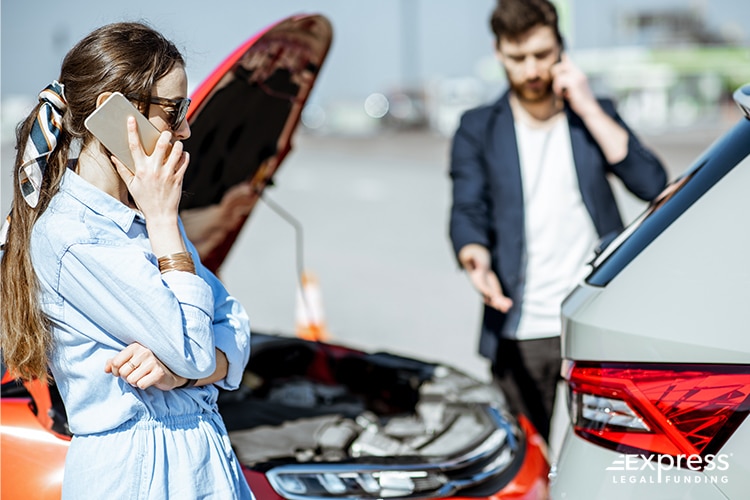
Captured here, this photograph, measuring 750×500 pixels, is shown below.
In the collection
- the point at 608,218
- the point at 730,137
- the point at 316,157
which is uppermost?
the point at 730,137

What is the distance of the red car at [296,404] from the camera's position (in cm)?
241

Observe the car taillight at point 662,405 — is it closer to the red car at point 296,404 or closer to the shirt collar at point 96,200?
the red car at point 296,404

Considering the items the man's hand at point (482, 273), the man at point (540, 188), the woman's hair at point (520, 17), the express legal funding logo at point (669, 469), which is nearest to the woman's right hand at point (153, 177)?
the express legal funding logo at point (669, 469)

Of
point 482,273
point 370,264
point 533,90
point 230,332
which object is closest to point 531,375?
point 482,273

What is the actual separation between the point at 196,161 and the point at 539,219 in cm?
135

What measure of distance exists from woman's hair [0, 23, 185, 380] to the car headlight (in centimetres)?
88

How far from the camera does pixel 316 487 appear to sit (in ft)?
8.11

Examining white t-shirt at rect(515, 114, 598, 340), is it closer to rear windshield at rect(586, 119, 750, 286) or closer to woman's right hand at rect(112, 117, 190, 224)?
rear windshield at rect(586, 119, 750, 286)

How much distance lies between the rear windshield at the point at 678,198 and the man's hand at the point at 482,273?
0.77 m

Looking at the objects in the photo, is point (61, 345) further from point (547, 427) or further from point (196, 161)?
point (547, 427)

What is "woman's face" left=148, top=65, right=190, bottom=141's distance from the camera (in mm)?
1807

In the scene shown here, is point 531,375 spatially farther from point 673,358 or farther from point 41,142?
point 41,142

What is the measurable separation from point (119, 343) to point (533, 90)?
223 cm

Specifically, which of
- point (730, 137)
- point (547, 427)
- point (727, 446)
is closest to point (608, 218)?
point (547, 427)
